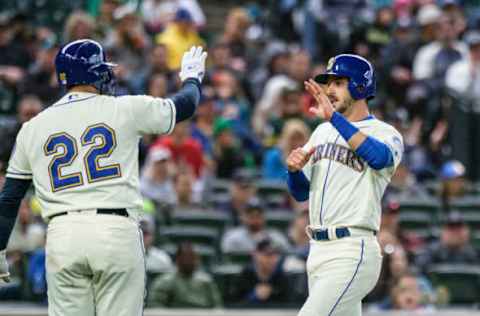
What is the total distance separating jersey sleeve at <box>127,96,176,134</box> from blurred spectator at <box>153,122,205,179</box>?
6154 millimetres

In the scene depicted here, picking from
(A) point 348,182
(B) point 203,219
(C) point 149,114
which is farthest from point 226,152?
(C) point 149,114

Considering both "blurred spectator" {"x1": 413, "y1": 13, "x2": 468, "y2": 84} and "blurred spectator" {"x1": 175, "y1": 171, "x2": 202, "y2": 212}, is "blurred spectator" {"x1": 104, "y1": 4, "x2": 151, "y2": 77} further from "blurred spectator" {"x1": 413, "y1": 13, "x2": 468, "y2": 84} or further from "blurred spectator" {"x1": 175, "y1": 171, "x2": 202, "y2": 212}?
"blurred spectator" {"x1": 413, "y1": 13, "x2": 468, "y2": 84}

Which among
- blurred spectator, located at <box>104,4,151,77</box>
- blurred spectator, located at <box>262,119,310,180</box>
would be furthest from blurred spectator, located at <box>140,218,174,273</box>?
blurred spectator, located at <box>104,4,151,77</box>

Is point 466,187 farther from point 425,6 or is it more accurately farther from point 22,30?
point 22,30

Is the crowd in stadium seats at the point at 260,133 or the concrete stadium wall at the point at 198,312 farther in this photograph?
the crowd in stadium seats at the point at 260,133

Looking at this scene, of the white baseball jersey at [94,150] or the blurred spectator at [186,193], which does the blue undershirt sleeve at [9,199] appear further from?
Result: the blurred spectator at [186,193]

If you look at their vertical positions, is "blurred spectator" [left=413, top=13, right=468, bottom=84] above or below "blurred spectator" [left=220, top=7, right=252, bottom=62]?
below

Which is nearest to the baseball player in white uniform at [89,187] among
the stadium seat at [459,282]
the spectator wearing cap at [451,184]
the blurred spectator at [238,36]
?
the stadium seat at [459,282]

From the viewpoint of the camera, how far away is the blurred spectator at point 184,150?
1270 cm

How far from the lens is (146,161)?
41.7 ft

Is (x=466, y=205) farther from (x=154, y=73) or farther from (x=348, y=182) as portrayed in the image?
(x=348, y=182)

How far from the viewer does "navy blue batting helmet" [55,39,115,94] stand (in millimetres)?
6586

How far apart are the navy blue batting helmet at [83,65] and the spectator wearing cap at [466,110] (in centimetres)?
826

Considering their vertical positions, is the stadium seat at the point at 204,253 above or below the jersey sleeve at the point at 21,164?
below
